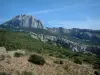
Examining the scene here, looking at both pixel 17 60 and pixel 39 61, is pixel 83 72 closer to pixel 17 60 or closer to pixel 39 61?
→ pixel 39 61

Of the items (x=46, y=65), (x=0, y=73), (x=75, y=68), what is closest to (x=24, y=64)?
(x=46, y=65)

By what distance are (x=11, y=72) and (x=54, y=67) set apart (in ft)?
22.5

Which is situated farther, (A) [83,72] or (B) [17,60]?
(A) [83,72]

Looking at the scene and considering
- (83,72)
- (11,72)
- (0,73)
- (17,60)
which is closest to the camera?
(0,73)

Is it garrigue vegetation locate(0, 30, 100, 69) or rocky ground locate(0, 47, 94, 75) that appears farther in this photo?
garrigue vegetation locate(0, 30, 100, 69)

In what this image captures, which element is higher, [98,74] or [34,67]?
[34,67]

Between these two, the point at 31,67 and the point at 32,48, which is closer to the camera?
the point at 31,67

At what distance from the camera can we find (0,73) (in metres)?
19.5

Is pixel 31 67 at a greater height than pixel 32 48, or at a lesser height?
greater

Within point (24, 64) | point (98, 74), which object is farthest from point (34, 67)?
point (98, 74)

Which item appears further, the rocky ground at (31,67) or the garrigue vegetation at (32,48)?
the garrigue vegetation at (32,48)

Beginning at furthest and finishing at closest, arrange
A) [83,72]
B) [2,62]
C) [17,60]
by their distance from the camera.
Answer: [83,72], [17,60], [2,62]

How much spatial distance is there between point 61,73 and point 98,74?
23.7 feet

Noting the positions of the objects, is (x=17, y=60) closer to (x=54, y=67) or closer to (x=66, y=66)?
(x=54, y=67)
